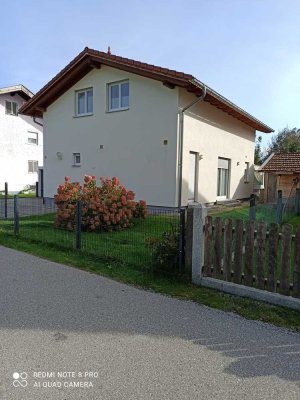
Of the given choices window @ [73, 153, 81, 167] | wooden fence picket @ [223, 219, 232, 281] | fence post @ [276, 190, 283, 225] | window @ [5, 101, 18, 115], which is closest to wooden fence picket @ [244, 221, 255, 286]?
wooden fence picket @ [223, 219, 232, 281]

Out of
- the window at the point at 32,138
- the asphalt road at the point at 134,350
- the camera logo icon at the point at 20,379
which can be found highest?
the window at the point at 32,138

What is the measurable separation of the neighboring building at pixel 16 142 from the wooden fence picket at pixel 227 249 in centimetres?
2397

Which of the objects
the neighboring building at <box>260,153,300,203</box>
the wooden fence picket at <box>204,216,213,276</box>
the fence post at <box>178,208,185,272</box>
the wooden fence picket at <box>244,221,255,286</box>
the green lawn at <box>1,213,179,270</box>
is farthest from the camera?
the neighboring building at <box>260,153,300,203</box>

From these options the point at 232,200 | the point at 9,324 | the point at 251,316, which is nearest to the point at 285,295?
the point at 251,316

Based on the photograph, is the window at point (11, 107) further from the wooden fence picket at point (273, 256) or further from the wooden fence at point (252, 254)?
the wooden fence picket at point (273, 256)

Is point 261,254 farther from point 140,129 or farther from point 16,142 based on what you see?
point 16,142

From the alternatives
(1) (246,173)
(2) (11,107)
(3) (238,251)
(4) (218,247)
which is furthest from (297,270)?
(2) (11,107)

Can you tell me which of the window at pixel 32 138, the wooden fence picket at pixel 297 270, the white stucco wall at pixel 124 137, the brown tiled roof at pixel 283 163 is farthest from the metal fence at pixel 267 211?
the window at pixel 32 138

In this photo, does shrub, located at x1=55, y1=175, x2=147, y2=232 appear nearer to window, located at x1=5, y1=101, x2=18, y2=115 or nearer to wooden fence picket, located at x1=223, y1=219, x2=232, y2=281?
wooden fence picket, located at x1=223, y1=219, x2=232, y2=281

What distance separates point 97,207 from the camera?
8320 mm

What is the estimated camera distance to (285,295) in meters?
3.92

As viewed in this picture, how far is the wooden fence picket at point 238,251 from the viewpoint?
4.26 meters

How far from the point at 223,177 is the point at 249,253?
38.9 ft

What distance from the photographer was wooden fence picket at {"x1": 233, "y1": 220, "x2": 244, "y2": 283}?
4262 mm
